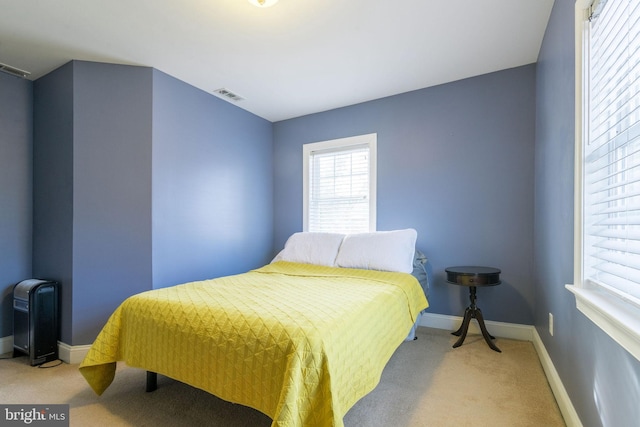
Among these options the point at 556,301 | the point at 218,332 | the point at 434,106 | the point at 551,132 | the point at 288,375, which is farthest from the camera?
the point at 434,106

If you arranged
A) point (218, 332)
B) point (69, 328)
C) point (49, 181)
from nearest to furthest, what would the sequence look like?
point (218, 332) → point (69, 328) → point (49, 181)

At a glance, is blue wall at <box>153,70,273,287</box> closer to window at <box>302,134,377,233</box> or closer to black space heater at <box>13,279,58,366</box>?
window at <box>302,134,377,233</box>

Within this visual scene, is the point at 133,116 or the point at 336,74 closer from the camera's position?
the point at 133,116

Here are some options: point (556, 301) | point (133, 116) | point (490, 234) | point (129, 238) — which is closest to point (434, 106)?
point (490, 234)

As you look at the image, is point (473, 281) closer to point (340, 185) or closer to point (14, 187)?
point (340, 185)

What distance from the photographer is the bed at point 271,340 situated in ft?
4.19

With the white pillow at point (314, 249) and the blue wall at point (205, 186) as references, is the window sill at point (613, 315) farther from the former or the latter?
the blue wall at point (205, 186)

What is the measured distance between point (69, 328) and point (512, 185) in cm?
409

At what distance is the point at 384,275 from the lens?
8.82 feet

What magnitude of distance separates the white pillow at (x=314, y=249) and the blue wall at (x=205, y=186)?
0.65 m

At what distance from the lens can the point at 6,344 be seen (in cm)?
274

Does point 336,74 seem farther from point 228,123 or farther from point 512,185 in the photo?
point 512,185

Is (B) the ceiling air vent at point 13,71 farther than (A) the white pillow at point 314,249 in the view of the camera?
Answer: No

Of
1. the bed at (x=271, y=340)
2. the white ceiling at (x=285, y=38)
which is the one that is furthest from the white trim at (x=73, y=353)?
the white ceiling at (x=285, y=38)
